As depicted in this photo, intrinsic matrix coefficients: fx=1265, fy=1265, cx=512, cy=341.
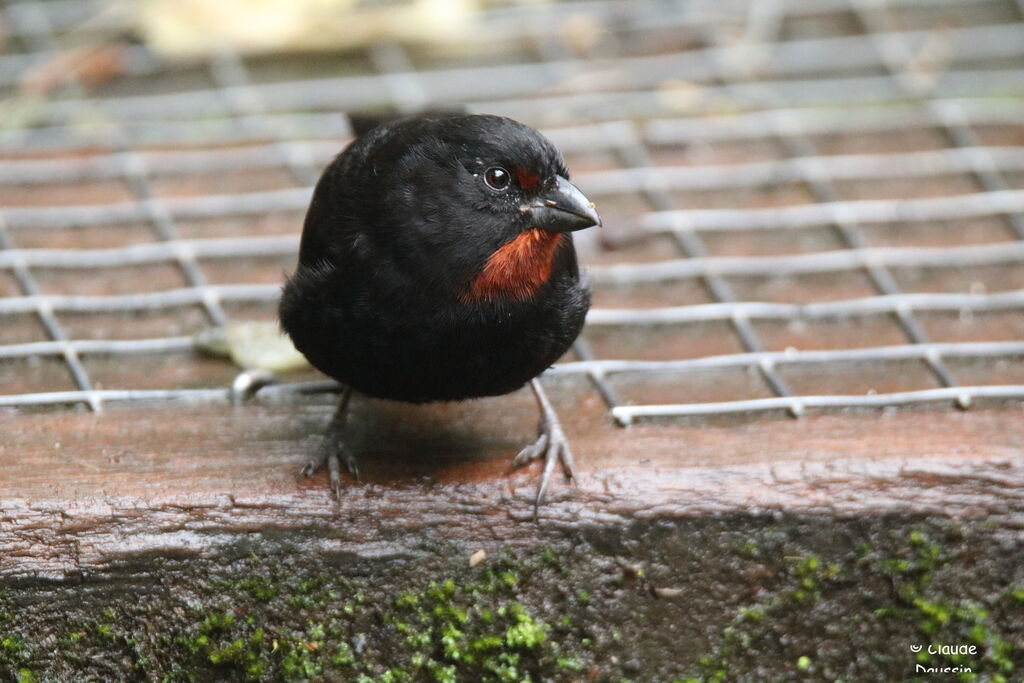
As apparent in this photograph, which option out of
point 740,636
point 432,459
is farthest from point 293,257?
point 740,636

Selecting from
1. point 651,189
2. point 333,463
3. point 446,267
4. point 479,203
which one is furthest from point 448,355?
point 651,189

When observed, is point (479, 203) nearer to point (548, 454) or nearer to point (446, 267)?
point (446, 267)

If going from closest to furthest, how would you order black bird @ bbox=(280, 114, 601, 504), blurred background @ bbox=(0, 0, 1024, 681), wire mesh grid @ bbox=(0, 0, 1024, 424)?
black bird @ bbox=(280, 114, 601, 504) → blurred background @ bbox=(0, 0, 1024, 681) → wire mesh grid @ bbox=(0, 0, 1024, 424)

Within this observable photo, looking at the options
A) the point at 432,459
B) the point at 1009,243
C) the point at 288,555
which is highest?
the point at 1009,243

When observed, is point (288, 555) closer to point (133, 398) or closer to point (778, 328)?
point (133, 398)

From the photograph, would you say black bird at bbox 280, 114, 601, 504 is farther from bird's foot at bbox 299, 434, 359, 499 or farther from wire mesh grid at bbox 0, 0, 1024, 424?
wire mesh grid at bbox 0, 0, 1024, 424

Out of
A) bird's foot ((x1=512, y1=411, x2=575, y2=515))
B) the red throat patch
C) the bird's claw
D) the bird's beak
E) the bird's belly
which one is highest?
the bird's beak

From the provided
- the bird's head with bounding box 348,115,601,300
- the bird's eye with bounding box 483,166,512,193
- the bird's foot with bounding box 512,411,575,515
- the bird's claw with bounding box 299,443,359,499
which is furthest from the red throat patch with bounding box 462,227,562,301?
the bird's claw with bounding box 299,443,359,499
